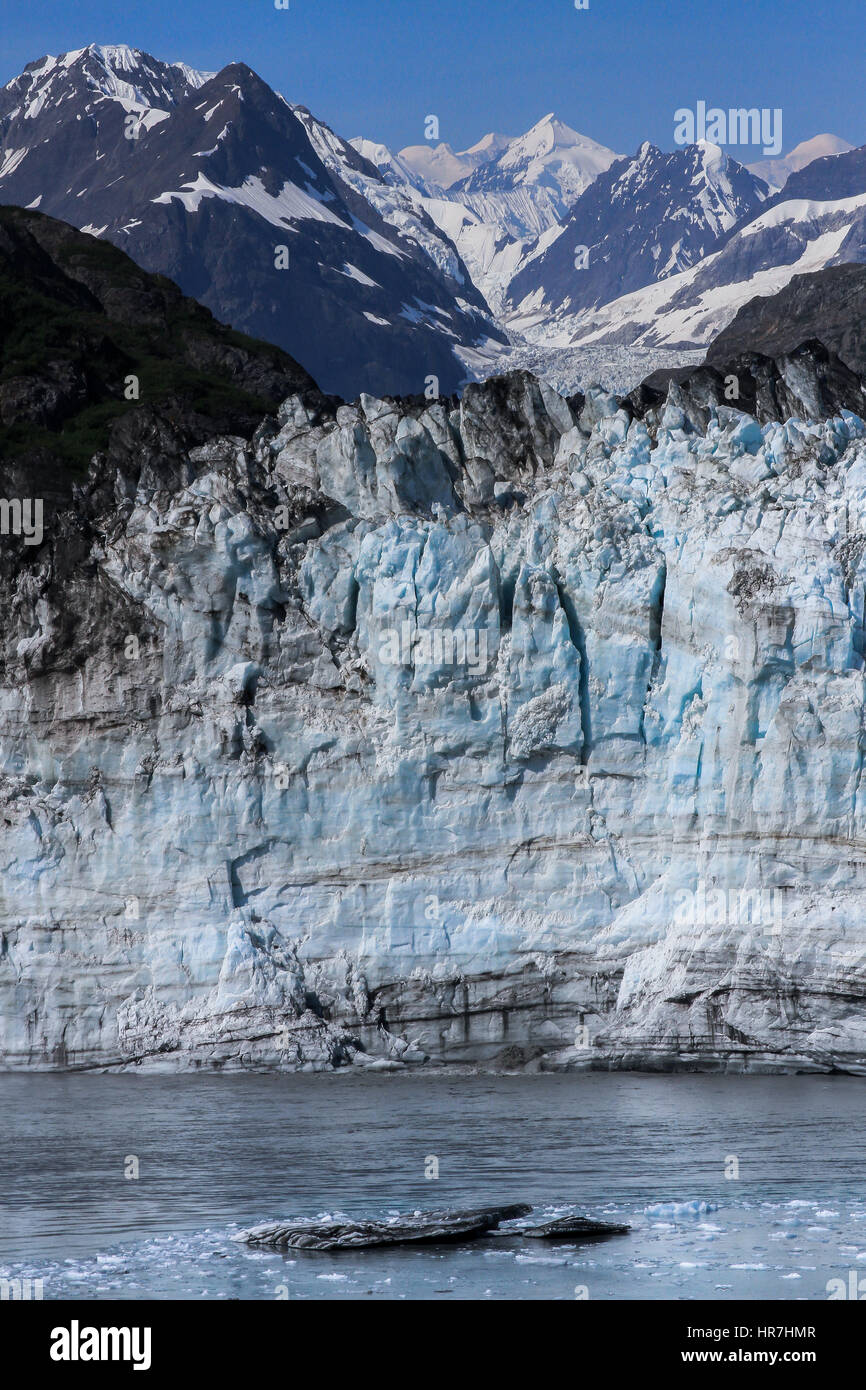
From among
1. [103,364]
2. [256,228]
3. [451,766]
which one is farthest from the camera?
[256,228]

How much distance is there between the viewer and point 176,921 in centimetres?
4066

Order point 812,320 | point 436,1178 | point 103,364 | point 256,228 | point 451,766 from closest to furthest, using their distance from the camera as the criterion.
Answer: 1. point 436,1178
2. point 451,766
3. point 103,364
4. point 812,320
5. point 256,228

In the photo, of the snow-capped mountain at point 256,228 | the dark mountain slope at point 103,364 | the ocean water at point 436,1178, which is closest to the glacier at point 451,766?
the ocean water at point 436,1178

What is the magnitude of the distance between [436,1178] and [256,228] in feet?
465

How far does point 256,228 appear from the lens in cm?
15888

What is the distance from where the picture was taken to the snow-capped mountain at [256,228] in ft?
500

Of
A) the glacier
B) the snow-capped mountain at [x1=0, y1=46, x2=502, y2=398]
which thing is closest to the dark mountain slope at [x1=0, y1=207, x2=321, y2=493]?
the glacier

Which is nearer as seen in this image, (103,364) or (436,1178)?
(436,1178)

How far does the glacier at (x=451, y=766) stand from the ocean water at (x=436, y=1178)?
5.53 ft

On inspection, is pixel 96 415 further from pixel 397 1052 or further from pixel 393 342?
pixel 393 342

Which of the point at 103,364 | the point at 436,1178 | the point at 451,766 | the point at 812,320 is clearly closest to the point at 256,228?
the point at 812,320

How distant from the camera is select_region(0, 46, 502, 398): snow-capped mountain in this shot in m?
152

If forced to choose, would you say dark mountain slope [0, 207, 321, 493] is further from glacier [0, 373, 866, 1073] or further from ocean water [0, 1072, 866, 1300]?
ocean water [0, 1072, 866, 1300]

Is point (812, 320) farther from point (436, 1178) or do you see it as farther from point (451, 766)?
point (436, 1178)
